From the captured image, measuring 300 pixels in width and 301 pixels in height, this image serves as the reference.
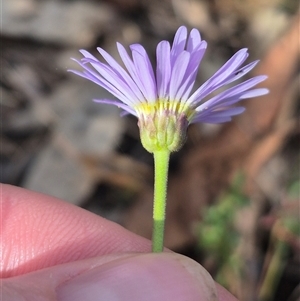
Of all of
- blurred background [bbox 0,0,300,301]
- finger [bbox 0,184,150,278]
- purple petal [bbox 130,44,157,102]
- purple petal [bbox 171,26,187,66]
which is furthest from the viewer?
blurred background [bbox 0,0,300,301]

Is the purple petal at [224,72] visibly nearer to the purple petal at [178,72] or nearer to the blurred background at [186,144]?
the purple petal at [178,72]

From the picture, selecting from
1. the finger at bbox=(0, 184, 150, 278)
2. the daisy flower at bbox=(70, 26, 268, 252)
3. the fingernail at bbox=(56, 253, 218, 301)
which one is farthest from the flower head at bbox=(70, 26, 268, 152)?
the finger at bbox=(0, 184, 150, 278)

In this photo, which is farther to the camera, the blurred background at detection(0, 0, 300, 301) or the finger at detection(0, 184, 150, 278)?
the blurred background at detection(0, 0, 300, 301)

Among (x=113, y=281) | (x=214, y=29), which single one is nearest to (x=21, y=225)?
(x=113, y=281)

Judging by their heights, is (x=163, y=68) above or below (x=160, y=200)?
above

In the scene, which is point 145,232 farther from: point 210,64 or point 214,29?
point 214,29

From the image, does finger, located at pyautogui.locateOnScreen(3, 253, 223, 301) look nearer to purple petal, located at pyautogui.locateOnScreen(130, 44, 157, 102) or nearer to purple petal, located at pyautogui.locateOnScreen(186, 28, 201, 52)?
purple petal, located at pyautogui.locateOnScreen(130, 44, 157, 102)

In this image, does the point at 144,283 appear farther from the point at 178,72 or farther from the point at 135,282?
the point at 178,72

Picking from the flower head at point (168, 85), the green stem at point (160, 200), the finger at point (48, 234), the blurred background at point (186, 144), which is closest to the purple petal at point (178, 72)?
the flower head at point (168, 85)

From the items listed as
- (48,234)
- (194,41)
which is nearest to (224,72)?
(194,41)
